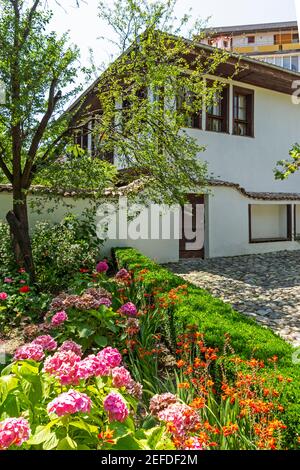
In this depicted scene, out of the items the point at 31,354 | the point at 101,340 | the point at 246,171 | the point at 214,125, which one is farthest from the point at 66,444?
the point at 246,171

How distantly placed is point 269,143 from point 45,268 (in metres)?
9.90

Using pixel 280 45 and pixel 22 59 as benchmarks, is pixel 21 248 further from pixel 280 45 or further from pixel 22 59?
pixel 280 45

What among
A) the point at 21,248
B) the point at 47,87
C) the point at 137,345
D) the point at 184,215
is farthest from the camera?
the point at 184,215

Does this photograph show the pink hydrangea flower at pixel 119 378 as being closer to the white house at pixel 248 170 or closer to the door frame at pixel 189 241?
the white house at pixel 248 170

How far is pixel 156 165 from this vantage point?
6.91 metres

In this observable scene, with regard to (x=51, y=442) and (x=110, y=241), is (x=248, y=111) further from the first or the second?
(x=51, y=442)

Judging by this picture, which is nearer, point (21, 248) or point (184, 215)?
point (21, 248)

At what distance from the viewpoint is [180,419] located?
5.12 feet

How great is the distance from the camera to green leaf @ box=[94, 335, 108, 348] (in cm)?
306

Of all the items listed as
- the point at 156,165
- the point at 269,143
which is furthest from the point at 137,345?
the point at 269,143

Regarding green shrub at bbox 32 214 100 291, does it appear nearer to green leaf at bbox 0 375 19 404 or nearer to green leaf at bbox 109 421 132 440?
green leaf at bbox 0 375 19 404

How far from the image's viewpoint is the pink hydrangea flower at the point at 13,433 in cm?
129

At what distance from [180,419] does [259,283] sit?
650 cm

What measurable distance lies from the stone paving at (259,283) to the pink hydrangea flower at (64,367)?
10.4 ft
